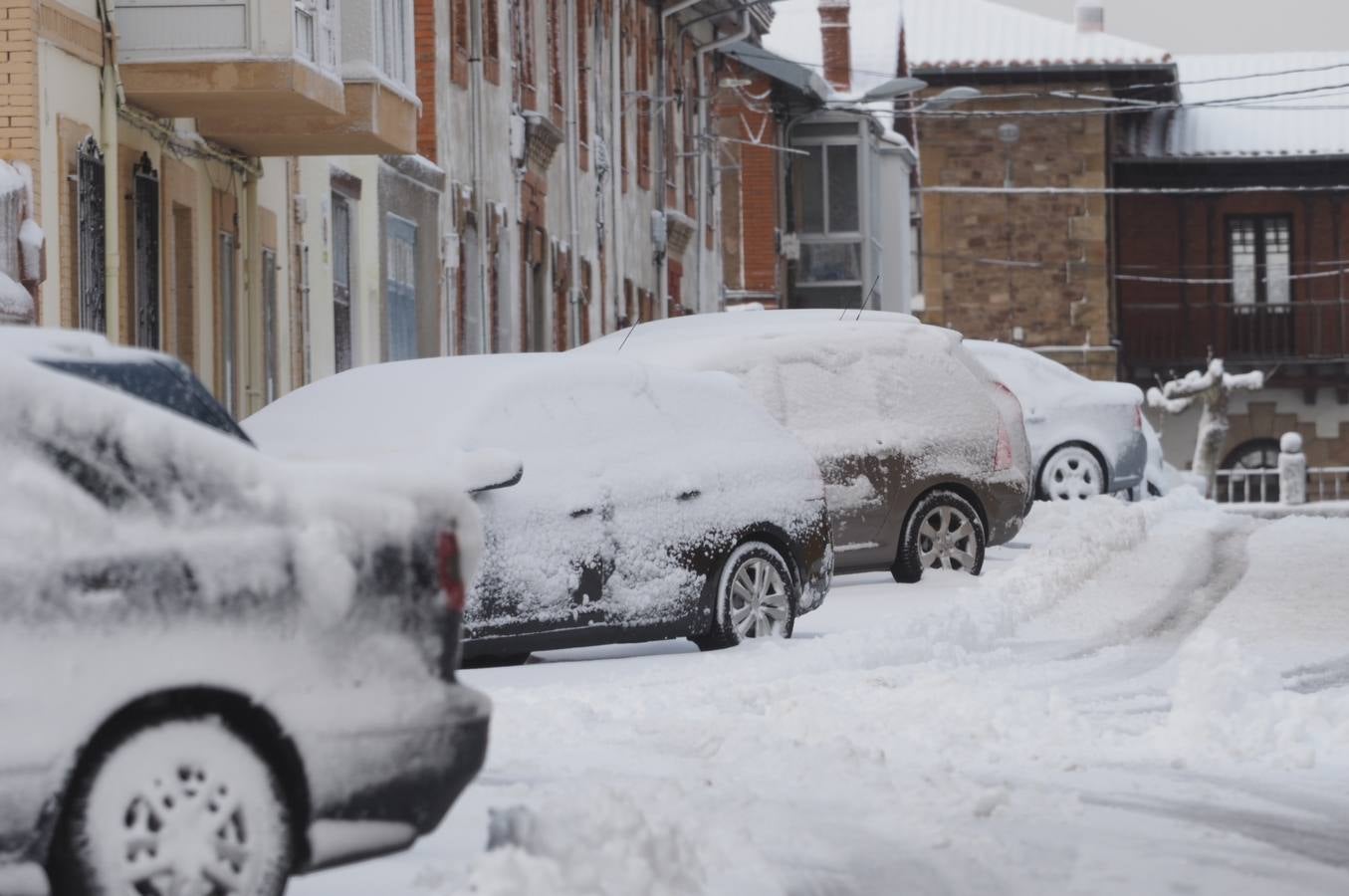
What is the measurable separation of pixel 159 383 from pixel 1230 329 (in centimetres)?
5454

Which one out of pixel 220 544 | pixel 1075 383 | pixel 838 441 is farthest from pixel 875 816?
pixel 1075 383

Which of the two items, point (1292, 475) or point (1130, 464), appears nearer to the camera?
point (1130, 464)

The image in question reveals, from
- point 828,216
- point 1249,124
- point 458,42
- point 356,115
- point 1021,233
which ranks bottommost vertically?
point 356,115

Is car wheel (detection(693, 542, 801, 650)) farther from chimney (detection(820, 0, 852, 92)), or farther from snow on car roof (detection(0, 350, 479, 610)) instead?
chimney (detection(820, 0, 852, 92))

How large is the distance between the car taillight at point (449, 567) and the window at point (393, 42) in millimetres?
16182

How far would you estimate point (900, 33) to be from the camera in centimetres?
5856

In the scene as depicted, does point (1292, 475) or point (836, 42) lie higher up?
point (836, 42)

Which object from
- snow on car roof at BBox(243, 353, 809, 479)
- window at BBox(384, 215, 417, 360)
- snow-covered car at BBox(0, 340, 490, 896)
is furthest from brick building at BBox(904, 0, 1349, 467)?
snow-covered car at BBox(0, 340, 490, 896)

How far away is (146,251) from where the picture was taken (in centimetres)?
2059

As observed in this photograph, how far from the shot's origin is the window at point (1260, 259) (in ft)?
201

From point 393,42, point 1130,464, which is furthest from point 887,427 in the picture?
point 1130,464

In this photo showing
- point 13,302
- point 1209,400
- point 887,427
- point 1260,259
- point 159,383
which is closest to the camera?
point 159,383

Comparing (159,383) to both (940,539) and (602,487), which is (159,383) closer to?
(602,487)

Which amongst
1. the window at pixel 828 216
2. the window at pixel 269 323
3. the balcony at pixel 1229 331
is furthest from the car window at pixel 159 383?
the balcony at pixel 1229 331
